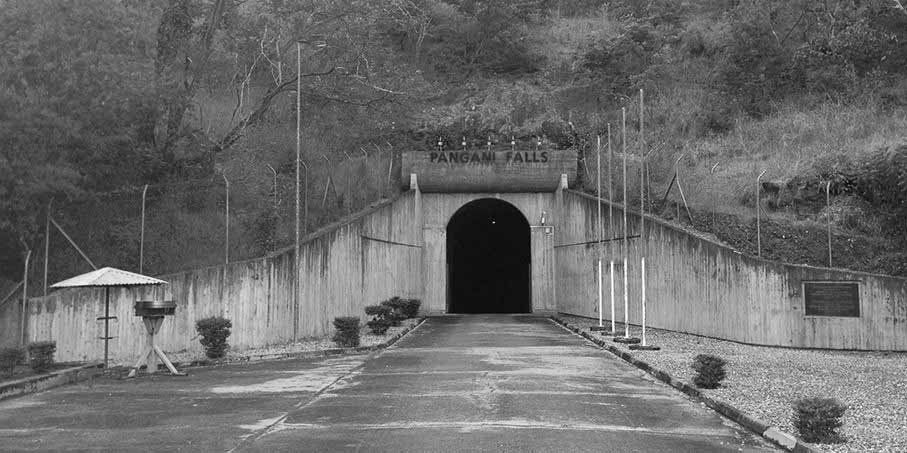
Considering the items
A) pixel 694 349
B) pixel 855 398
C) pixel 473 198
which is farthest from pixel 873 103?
pixel 855 398

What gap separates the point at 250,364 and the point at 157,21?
623 inches

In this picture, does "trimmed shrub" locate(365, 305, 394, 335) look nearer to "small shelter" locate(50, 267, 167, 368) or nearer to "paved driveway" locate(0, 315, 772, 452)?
"paved driveway" locate(0, 315, 772, 452)

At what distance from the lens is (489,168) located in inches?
1538

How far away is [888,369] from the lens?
1722 cm

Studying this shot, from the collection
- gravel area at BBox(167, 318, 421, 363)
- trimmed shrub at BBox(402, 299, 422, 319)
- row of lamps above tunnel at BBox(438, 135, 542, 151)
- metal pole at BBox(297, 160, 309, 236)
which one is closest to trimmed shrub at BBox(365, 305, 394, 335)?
gravel area at BBox(167, 318, 421, 363)

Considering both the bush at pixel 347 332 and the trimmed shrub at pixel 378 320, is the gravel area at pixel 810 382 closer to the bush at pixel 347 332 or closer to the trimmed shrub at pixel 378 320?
the bush at pixel 347 332

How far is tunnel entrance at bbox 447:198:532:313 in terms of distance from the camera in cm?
5218

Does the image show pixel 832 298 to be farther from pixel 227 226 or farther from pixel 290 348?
pixel 227 226

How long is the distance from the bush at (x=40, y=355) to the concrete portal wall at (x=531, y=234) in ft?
79.0

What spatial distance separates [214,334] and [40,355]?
3.83 metres

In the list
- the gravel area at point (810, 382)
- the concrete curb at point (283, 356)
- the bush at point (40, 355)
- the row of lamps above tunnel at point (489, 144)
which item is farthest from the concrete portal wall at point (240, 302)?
the row of lamps above tunnel at point (489, 144)

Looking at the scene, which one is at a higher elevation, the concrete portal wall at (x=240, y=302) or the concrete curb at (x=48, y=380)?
the concrete portal wall at (x=240, y=302)

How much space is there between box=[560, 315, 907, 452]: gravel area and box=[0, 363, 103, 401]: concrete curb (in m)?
11.6

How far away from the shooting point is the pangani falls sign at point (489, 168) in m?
38.9
